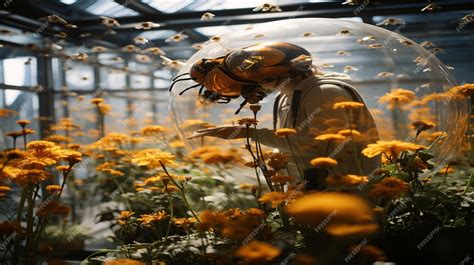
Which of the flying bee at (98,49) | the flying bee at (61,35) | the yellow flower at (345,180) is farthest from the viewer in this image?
the flying bee at (98,49)

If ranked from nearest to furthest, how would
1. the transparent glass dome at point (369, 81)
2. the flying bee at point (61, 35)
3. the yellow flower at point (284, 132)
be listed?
the yellow flower at point (284, 132) < the transparent glass dome at point (369, 81) < the flying bee at point (61, 35)

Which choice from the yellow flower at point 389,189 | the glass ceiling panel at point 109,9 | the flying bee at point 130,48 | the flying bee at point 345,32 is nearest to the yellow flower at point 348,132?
the yellow flower at point 389,189

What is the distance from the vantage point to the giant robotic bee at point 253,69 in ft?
2.89

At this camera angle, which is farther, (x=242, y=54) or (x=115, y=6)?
(x=115, y=6)

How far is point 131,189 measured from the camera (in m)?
1.69

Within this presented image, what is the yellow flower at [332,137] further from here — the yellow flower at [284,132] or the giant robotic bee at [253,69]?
the giant robotic bee at [253,69]

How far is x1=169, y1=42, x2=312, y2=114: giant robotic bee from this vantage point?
2.89 ft

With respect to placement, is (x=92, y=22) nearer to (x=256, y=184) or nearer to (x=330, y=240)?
(x=256, y=184)

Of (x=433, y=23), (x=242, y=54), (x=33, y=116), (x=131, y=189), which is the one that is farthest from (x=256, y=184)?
(x=33, y=116)

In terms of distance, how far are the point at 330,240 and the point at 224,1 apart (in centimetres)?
120

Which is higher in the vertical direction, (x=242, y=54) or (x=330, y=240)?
(x=242, y=54)

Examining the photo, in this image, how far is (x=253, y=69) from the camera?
2.89 feet

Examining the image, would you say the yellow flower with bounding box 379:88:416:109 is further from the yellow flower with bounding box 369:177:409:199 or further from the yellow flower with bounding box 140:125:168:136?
the yellow flower with bounding box 140:125:168:136

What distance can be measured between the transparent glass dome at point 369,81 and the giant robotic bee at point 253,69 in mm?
51
